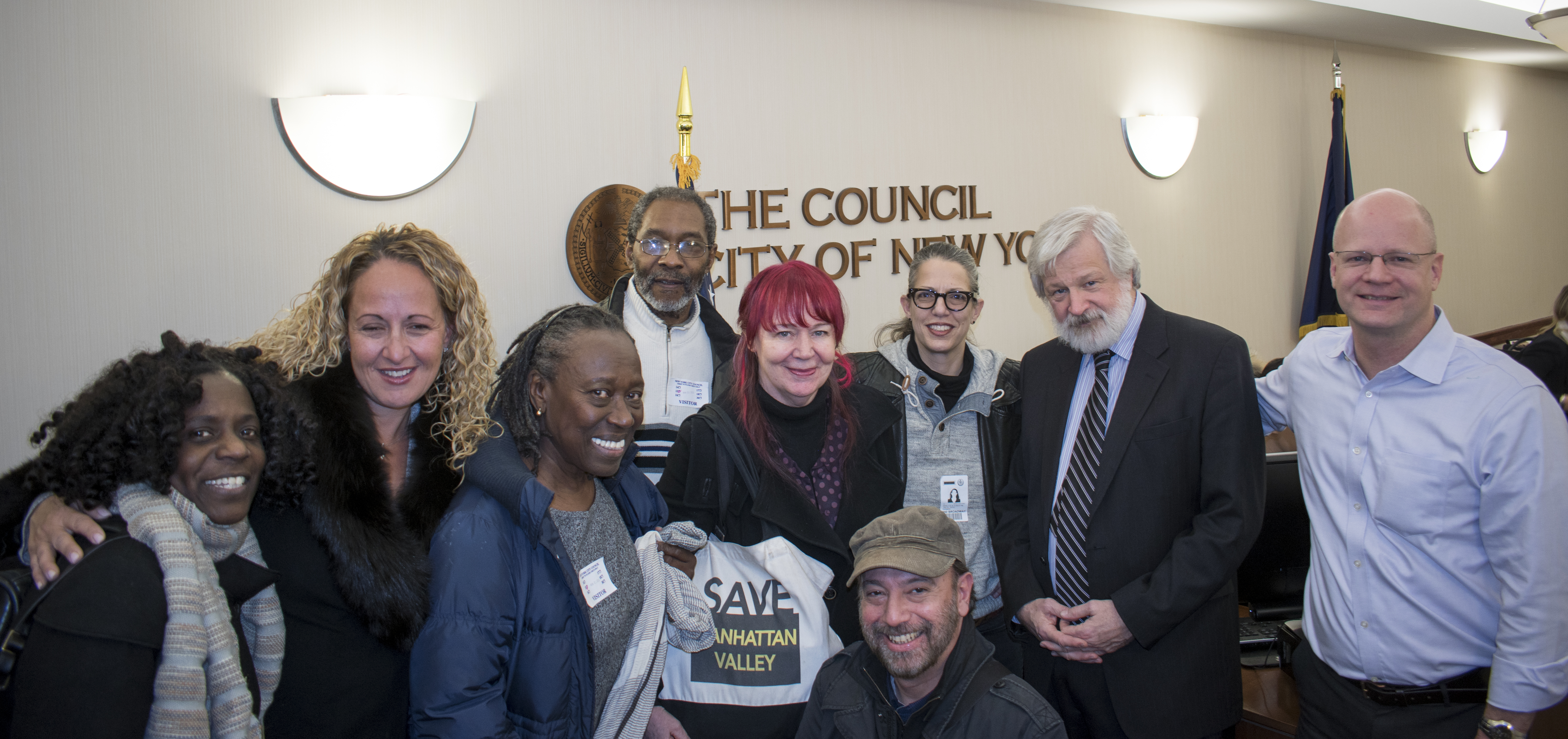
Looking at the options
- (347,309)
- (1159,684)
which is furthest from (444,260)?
(1159,684)

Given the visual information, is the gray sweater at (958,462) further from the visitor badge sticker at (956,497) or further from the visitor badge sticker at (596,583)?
the visitor badge sticker at (596,583)

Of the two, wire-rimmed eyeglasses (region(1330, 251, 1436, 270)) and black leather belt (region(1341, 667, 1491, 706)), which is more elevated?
wire-rimmed eyeglasses (region(1330, 251, 1436, 270))

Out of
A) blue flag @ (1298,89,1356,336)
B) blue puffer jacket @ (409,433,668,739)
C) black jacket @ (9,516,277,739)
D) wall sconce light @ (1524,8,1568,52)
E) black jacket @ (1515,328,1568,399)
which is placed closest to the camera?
black jacket @ (9,516,277,739)

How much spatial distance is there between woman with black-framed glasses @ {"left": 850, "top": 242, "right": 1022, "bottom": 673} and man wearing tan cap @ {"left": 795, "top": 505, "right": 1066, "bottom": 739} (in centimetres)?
31

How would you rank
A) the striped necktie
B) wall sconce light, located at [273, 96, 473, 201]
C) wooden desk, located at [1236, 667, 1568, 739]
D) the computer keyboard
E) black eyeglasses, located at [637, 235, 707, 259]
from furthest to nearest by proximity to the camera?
wall sconce light, located at [273, 96, 473, 201] → black eyeglasses, located at [637, 235, 707, 259] → the computer keyboard → wooden desk, located at [1236, 667, 1568, 739] → the striped necktie

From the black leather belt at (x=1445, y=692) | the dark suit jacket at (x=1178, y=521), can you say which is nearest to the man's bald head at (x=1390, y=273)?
the dark suit jacket at (x=1178, y=521)

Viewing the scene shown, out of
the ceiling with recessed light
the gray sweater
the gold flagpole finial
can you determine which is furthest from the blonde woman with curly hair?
the ceiling with recessed light

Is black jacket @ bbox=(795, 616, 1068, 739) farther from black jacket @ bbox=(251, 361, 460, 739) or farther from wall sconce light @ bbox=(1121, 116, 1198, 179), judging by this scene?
wall sconce light @ bbox=(1121, 116, 1198, 179)

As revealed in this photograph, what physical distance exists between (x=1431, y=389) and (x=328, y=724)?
7.51 ft

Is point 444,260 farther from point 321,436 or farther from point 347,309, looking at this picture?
point 321,436

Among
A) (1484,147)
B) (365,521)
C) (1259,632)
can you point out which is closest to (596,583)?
(365,521)

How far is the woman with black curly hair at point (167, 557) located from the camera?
125 cm

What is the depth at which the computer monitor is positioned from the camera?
291 centimetres

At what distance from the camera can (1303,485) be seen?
7.38ft
